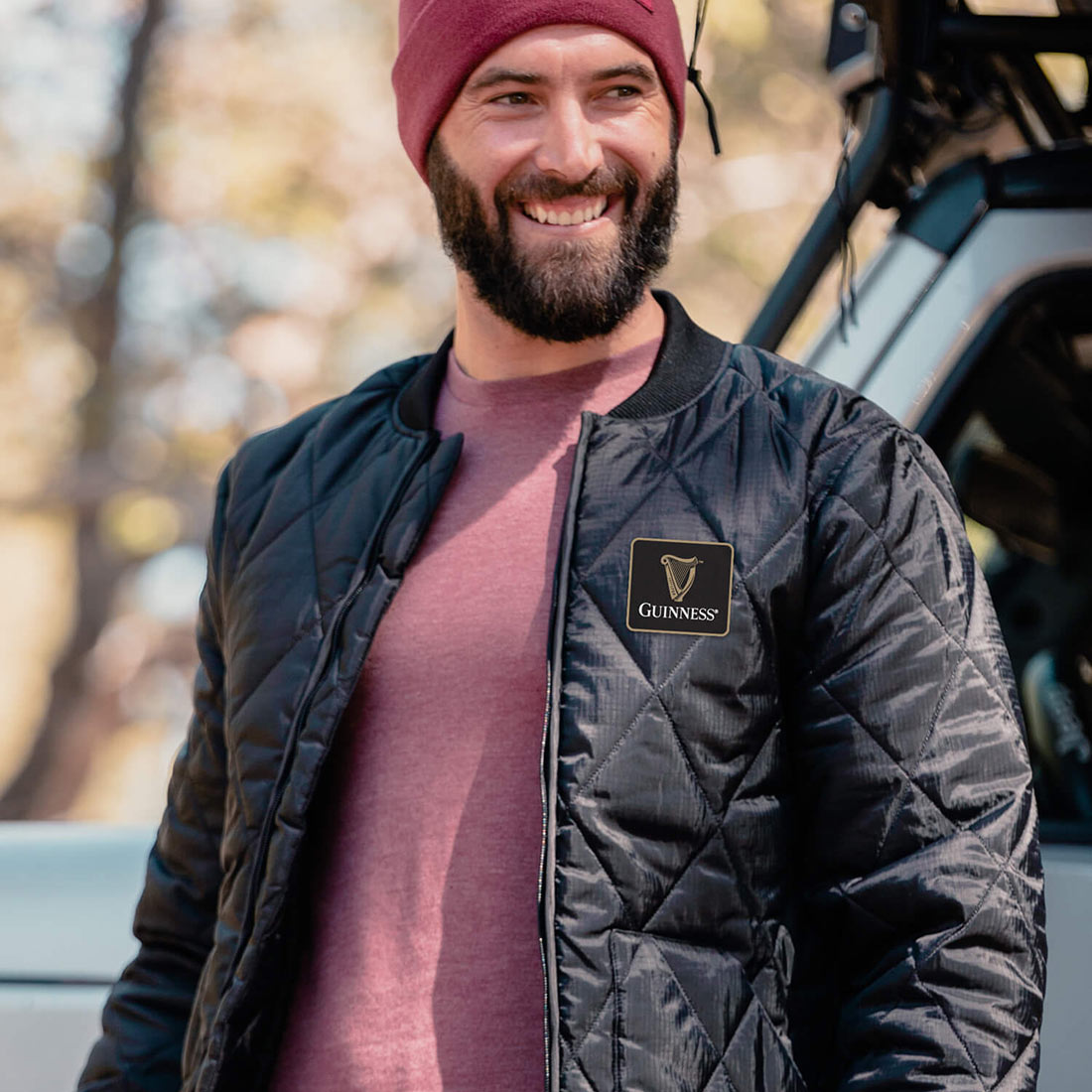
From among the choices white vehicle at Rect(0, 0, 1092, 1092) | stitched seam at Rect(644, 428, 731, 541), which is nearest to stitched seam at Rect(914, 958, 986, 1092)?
stitched seam at Rect(644, 428, 731, 541)

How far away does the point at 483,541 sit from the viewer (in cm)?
179

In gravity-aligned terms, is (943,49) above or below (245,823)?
above

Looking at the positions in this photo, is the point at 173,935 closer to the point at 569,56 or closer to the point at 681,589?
the point at 681,589

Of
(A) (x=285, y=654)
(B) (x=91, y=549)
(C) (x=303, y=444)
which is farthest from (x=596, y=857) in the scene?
(B) (x=91, y=549)

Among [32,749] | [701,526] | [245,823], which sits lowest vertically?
[32,749]

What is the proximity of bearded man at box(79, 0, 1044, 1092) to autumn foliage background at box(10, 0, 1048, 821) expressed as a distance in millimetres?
9306

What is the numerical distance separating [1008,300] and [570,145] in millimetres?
675

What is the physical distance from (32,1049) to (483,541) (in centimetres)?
116

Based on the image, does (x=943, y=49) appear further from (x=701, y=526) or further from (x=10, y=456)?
(x=10, y=456)

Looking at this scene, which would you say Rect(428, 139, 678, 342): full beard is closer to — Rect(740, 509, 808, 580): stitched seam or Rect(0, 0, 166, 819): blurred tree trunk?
Rect(740, 509, 808, 580): stitched seam

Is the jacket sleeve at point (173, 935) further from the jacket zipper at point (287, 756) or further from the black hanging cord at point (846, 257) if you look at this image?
the black hanging cord at point (846, 257)

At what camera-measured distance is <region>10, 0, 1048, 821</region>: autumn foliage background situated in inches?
452

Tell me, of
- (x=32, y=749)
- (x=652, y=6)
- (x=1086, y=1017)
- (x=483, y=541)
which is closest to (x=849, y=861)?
(x=483, y=541)

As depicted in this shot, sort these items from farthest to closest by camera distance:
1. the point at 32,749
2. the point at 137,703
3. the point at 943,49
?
the point at 137,703, the point at 32,749, the point at 943,49
